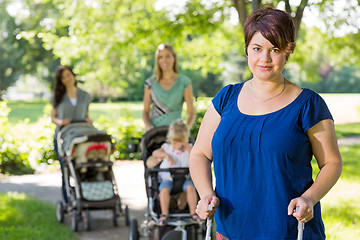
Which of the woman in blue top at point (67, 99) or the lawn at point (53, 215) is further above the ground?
the woman in blue top at point (67, 99)

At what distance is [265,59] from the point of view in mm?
2160

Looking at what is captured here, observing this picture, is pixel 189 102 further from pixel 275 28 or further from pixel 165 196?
pixel 275 28

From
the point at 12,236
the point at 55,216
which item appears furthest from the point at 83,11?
the point at 12,236

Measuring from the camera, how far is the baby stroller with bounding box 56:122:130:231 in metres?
6.53

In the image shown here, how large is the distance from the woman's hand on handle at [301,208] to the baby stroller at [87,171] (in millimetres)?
4671

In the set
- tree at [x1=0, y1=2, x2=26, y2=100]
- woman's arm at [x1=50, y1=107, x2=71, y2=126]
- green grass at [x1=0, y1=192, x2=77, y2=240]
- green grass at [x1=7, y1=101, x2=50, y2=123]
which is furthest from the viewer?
tree at [x1=0, y1=2, x2=26, y2=100]

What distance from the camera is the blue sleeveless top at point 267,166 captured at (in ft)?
6.89

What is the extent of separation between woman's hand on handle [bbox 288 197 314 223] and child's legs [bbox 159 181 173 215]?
10.5 ft

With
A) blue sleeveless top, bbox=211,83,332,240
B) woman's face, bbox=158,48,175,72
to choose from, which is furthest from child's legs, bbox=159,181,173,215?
blue sleeveless top, bbox=211,83,332,240

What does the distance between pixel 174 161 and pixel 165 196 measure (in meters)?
0.36

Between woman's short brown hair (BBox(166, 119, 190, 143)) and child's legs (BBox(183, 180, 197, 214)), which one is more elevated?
woman's short brown hair (BBox(166, 119, 190, 143))

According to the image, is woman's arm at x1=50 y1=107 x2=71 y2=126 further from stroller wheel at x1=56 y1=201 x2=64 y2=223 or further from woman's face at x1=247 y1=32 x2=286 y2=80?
woman's face at x1=247 y1=32 x2=286 y2=80

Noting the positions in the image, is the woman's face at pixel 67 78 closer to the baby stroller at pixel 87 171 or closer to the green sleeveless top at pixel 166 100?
the baby stroller at pixel 87 171

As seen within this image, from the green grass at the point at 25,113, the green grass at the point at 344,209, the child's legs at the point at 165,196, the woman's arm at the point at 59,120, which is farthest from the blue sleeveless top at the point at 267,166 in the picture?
the green grass at the point at 25,113
